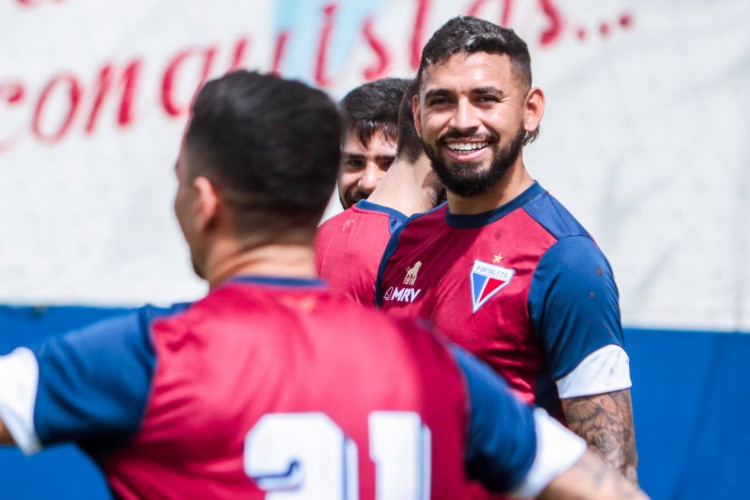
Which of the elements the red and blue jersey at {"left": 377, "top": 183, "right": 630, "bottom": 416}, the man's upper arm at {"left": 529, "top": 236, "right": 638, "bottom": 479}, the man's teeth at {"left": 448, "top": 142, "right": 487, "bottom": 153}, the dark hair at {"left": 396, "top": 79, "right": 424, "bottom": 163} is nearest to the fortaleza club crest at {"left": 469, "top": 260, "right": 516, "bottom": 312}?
the red and blue jersey at {"left": 377, "top": 183, "right": 630, "bottom": 416}

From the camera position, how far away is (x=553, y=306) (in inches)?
96.8

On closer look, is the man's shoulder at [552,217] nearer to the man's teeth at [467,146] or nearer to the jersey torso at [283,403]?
the man's teeth at [467,146]

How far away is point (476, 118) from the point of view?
9.23 feet

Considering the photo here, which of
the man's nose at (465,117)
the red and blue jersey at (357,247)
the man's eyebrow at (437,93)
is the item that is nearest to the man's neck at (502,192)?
the man's nose at (465,117)

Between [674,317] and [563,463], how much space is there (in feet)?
9.91

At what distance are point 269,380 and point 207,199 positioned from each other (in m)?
0.28

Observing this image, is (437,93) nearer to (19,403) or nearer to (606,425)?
(606,425)

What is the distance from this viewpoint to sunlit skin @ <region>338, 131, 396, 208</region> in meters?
3.90

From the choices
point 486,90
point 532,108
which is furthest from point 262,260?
point 532,108

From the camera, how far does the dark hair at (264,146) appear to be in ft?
4.99

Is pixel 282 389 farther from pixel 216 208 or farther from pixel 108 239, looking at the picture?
pixel 108 239

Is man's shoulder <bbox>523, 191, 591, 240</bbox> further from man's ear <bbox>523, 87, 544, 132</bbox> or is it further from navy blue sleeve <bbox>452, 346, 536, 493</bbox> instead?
navy blue sleeve <bbox>452, 346, 536, 493</bbox>

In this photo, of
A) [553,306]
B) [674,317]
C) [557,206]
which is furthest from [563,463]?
A: [674,317]

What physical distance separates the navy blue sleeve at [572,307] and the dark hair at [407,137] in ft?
3.49
